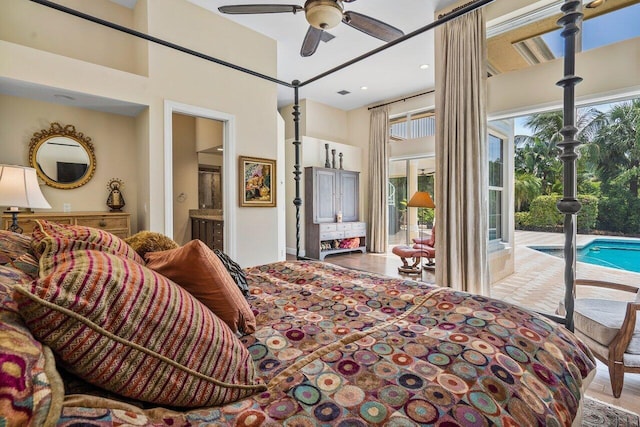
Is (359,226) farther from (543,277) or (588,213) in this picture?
(588,213)

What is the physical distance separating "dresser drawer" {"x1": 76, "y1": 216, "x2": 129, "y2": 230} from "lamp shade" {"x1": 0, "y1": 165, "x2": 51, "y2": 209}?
4.01ft

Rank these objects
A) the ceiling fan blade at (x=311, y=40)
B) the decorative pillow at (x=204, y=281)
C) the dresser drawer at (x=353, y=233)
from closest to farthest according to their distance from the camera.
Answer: the decorative pillow at (x=204, y=281) → the ceiling fan blade at (x=311, y=40) → the dresser drawer at (x=353, y=233)

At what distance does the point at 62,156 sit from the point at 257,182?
2.31 meters

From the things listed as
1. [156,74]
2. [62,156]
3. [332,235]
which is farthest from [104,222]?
[332,235]

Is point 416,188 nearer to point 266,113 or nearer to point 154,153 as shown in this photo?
point 266,113

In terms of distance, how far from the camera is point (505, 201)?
4.48 metres

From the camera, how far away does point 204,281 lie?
3.32 ft

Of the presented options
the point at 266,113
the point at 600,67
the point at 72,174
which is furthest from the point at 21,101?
the point at 600,67

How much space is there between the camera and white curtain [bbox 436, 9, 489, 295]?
10.9 feet

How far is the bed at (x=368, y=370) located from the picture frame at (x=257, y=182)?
3.07 metres

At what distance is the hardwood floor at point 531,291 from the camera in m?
1.77

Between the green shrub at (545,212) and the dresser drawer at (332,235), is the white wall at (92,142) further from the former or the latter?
the green shrub at (545,212)

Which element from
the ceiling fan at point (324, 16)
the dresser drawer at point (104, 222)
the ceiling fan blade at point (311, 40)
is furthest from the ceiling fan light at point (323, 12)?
the dresser drawer at point (104, 222)

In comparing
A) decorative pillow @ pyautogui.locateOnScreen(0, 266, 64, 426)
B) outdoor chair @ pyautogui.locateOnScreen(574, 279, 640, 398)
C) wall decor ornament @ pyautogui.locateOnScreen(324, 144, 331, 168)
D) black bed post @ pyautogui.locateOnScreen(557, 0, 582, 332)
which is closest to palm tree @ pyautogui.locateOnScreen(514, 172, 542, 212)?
outdoor chair @ pyautogui.locateOnScreen(574, 279, 640, 398)
